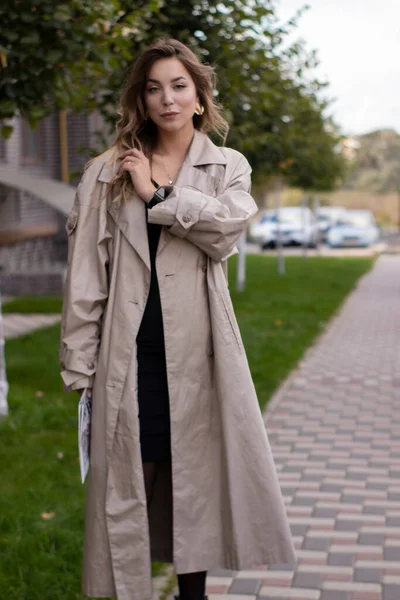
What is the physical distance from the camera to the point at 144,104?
3279 millimetres

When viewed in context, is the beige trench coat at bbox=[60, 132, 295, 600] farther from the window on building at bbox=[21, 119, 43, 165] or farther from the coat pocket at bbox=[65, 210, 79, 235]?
the window on building at bbox=[21, 119, 43, 165]

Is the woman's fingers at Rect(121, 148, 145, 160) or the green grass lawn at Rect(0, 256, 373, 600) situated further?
the green grass lawn at Rect(0, 256, 373, 600)

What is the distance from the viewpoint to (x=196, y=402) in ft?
10.5

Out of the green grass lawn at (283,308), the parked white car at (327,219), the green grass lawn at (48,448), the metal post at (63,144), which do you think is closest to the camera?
the green grass lawn at (48,448)

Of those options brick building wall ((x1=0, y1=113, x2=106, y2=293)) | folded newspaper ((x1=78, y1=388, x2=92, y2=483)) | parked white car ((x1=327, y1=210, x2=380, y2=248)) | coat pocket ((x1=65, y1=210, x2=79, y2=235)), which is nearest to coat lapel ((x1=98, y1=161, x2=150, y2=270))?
coat pocket ((x1=65, y1=210, x2=79, y2=235))

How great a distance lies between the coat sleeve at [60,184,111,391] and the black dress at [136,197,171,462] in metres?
0.14

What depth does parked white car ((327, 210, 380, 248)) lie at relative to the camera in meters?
36.1

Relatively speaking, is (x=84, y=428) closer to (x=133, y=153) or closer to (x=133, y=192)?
(x=133, y=192)

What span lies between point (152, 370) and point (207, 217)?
1.70ft

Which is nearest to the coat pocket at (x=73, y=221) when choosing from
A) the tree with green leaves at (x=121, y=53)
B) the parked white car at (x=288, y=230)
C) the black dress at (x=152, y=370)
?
the black dress at (x=152, y=370)

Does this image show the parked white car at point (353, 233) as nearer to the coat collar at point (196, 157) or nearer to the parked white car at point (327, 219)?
the parked white car at point (327, 219)

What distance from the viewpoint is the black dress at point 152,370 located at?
317cm

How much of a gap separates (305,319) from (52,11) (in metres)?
8.41

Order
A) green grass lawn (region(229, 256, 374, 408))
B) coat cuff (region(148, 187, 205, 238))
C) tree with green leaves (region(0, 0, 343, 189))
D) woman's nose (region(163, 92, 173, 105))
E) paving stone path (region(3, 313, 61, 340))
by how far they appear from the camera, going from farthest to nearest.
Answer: paving stone path (region(3, 313, 61, 340)) → green grass lawn (region(229, 256, 374, 408)) → tree with green leaves (region(0, 0, 343, 189)) → woman's nose (region(163, 92, 173, 105)) → coat cuff (region(148, 187, 205, 238))
